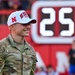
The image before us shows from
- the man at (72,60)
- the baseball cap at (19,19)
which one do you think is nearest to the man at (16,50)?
the baseball cap at (19,19)

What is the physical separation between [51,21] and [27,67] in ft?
19.3

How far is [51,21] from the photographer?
1055cm

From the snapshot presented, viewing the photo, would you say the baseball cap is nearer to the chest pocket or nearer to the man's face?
the man's face

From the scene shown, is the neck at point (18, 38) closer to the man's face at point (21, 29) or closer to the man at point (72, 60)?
the man's face at point (21, 29)

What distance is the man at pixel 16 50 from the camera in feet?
15.2

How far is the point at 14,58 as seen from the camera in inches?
183

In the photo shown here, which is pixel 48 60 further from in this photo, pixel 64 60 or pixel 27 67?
pixel 27 67

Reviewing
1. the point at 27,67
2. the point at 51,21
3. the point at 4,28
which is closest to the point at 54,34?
the point at 51,21

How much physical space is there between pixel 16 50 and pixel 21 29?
0.19 m

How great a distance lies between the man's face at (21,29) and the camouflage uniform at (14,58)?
4.0 inches

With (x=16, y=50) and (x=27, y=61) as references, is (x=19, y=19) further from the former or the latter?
(x=27, y=61)

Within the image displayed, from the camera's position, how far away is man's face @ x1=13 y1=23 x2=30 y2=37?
183 inches

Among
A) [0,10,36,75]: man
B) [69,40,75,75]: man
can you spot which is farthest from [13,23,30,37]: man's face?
[69,40,75,75]: man

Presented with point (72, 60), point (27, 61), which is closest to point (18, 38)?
point (27, 61)
